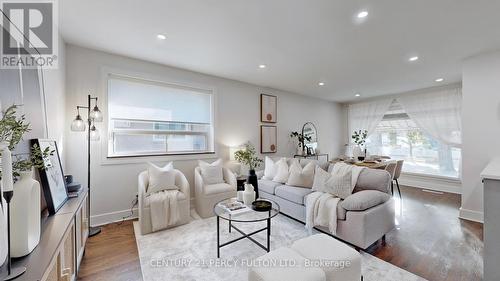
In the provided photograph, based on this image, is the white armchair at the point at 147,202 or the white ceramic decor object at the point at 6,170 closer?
the white ceramic decor object at the point at 6,170

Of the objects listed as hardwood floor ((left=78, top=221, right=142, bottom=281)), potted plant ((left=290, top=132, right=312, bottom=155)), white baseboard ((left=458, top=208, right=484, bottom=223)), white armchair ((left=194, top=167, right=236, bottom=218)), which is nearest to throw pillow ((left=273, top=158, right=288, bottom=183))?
white armchair ((left=194, top=167, right=236, bottom=218))

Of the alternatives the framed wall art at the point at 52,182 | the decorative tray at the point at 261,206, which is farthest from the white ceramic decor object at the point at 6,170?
the decorative tray at the point at 261,206

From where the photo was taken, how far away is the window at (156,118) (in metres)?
3.17

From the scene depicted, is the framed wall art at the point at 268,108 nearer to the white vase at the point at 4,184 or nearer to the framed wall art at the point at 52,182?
the framed wall art at the point at 52,182

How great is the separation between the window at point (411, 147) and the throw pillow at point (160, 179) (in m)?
6.13

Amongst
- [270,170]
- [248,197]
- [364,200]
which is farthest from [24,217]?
[270,170]

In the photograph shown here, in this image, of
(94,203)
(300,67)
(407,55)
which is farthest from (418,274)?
(94,203)

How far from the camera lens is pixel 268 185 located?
3449 mm

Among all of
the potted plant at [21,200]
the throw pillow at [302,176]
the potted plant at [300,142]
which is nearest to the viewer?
the potted plant at [21,200]

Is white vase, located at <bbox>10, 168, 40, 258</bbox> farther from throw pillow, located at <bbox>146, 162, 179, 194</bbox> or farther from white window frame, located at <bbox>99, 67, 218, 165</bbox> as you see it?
white window frame, located at <bbox>99, 67, 218, 165</bbox>

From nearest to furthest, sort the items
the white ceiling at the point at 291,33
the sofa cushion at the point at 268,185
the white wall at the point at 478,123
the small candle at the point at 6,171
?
the small candle at the point at 6,171 → the white ceiling at the point at 291,33 → the white wall at the point at 478,123 → the sofa cushion at the point at 268,185

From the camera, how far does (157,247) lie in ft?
7.58

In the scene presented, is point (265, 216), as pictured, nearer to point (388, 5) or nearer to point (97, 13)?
point (388, 5)

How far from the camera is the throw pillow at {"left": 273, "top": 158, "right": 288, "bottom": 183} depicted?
342 cm
